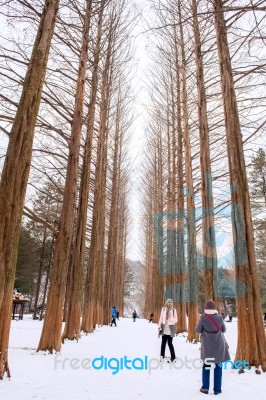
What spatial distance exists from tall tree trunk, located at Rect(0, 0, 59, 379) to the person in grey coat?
95.2 inches

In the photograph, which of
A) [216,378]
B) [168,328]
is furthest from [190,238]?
[216,378]

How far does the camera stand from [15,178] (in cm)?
391

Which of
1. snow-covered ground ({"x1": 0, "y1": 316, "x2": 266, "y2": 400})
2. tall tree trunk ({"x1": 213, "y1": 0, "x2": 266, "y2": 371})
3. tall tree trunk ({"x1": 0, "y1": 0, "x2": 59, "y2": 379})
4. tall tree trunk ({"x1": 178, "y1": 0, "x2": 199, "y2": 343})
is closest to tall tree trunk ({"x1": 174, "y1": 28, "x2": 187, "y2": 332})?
tall tree trunk ({"x1": 178, "y1": 0, "x2": 199, "y2": 343})

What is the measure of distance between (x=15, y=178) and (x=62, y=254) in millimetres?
3016

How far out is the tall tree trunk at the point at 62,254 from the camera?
20.0 feet

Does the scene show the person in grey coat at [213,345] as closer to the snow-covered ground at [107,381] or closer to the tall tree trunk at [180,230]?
the snow-covered ground at [107,381]

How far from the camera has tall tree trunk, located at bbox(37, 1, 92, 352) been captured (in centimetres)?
611

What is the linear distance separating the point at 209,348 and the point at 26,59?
6144 mm

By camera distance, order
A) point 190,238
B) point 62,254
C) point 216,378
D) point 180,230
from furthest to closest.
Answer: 1. point 180,230
2. point 190,238
3. point 62,254
4. point 216,378

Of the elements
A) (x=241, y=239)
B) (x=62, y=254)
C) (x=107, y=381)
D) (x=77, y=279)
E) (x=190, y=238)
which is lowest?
(x=107, y=381)

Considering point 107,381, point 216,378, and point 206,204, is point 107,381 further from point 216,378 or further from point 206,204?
point 206,204

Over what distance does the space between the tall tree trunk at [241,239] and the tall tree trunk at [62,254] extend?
3.46 metres

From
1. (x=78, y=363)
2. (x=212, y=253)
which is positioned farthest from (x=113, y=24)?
(x=78, y=363)

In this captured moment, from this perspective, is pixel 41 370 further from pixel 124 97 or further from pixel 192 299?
pixel 124 97
